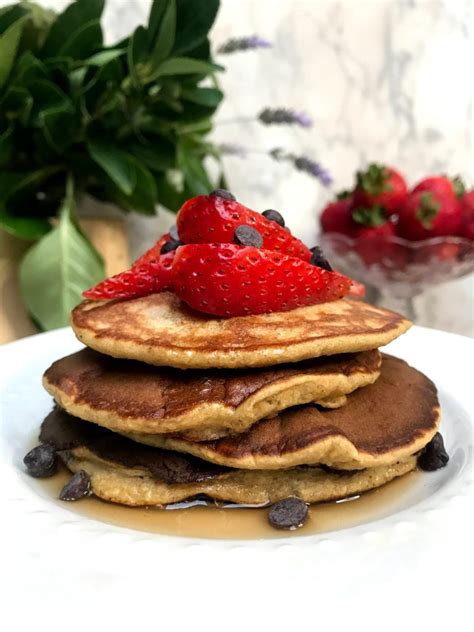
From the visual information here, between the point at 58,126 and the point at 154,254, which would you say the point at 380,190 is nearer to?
the point at 58,126

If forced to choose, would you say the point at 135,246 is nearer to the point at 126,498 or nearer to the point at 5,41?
the point at 5,41

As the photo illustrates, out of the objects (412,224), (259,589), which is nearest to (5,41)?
(412,224)

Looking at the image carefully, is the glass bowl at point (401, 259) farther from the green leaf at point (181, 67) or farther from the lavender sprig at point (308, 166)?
the green leaf at point (181, 67)

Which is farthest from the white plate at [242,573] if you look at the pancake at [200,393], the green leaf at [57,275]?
the green leaf at [57,275]

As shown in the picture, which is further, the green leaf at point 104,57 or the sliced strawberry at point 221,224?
the green leaf at point 104,57

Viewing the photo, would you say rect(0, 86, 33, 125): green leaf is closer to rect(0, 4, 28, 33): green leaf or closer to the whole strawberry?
rect(0, 4, 28, 33): green leaf
